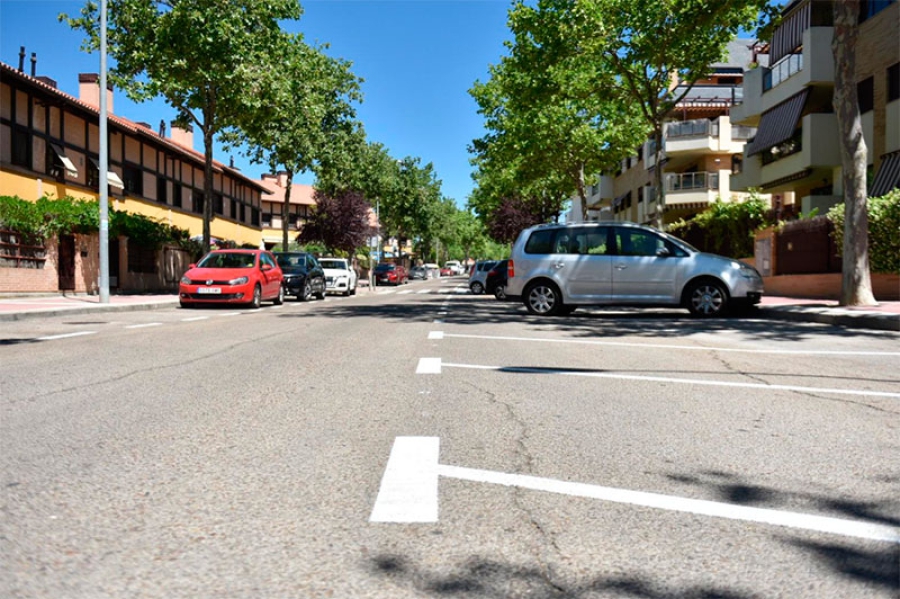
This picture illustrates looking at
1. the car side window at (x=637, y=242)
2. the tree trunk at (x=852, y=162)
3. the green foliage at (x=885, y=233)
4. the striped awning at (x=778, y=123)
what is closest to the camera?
the tree trunk at (x=852, y=162)

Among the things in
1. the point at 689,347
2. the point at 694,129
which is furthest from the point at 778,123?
the point at 689,347

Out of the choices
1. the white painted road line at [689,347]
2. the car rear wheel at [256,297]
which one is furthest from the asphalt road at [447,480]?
the car rear wheel at [256,297]

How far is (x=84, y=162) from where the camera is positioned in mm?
29625

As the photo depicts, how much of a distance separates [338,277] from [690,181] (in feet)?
67.9

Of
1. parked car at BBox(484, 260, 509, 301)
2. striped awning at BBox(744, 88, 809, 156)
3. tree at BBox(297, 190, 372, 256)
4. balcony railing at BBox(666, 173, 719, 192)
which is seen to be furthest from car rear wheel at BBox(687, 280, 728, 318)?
tree at BBox(297, 190, 372, 256)

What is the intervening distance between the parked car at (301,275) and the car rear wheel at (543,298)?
11.6m

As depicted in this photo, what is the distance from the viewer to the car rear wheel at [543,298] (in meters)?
16.0

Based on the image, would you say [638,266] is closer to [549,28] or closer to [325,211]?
[549,28]

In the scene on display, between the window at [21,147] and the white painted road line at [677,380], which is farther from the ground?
the window at [21,147]

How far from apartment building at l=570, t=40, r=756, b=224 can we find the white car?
538 inches

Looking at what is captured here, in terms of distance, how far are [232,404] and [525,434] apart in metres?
2.19

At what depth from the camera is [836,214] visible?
19.3 meters

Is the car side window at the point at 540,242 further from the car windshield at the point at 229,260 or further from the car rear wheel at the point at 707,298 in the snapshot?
the car windshield at the point at 229,260

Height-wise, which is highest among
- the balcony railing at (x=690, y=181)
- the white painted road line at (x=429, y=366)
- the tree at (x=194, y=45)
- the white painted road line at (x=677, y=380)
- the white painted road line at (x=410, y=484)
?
the tree at (x=194, y=45)
